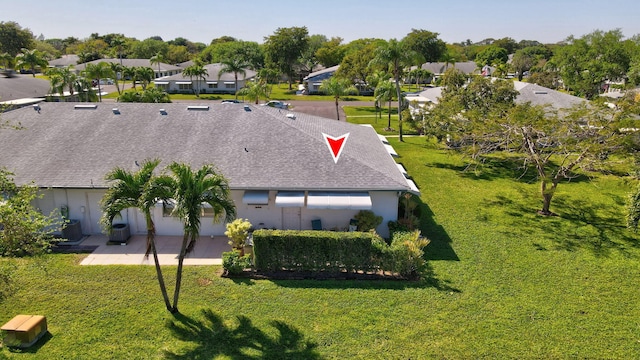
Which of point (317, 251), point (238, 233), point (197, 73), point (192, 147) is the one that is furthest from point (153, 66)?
point (317, 251)

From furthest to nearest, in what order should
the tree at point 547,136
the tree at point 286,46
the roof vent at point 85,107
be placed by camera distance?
the tree at point 286,46, the roof vent at point 85,107, the tree at point 547,136

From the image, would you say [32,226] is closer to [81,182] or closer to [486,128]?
[81,182]

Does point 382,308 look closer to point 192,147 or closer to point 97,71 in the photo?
point 192,147

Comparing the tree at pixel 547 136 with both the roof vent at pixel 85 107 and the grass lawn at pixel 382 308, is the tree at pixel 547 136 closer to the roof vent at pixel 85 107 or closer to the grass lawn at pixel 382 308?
the grass lawn at pixel 382 308

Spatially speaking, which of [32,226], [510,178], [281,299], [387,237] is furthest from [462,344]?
[510,178]

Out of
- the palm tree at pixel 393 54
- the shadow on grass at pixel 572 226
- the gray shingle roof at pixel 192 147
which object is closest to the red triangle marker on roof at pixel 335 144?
the gray shingle roof at pixel 192 147

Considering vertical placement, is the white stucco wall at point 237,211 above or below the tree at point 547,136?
below

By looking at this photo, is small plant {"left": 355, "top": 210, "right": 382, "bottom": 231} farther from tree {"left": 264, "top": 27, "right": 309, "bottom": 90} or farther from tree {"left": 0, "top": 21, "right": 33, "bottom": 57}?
tree {"left": 0, "top": 21, "right": 33, "bottom": 57}
